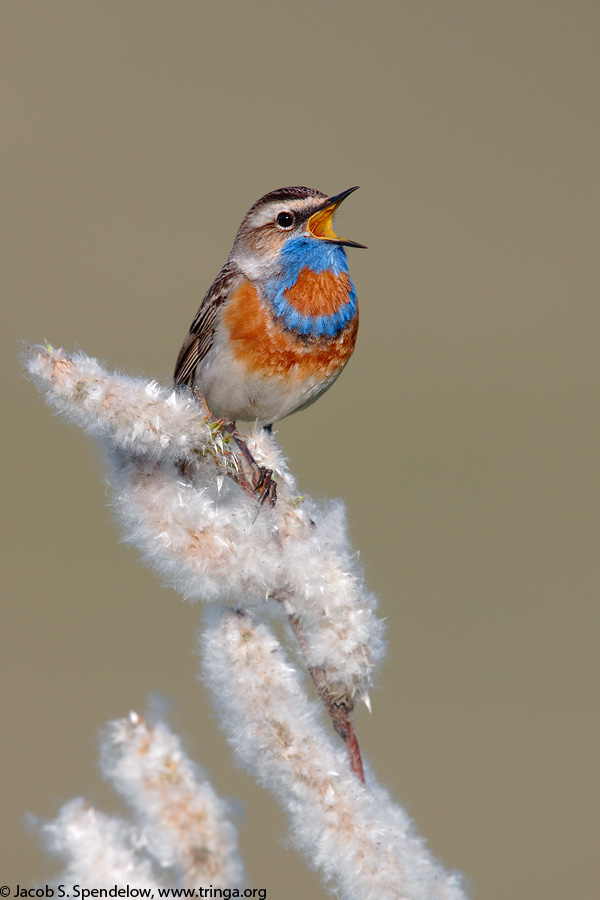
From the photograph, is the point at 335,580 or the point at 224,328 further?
the point at 224,328

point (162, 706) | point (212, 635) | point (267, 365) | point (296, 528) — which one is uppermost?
point (267, 365)

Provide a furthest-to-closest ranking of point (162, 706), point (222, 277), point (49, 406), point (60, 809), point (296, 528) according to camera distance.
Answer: point (222, 277) → point (296, 528) → point (49, 406) → point (162, 706) → point (60, 809)

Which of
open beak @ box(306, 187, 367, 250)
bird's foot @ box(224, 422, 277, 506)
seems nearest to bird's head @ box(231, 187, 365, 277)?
open beak @ box(306, 187, 367, 250)

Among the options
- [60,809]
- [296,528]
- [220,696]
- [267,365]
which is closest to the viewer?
[60,809]

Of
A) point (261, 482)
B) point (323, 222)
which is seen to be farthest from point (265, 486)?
point (323, 222)

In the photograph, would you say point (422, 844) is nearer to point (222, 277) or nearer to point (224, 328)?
point (224, 328)

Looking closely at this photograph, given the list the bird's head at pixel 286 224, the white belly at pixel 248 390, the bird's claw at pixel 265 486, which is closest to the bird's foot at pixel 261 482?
the bird's claw at pixel 265 486

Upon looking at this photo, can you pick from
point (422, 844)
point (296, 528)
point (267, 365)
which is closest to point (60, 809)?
point (422, 844)

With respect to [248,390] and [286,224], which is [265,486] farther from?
[286,224]
